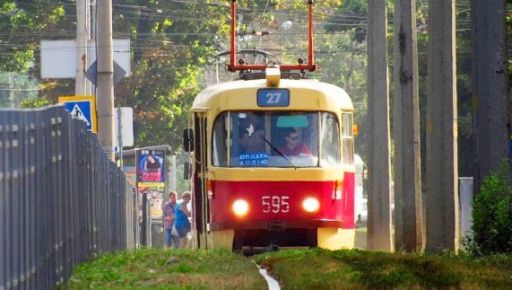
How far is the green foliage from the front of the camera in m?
22.7

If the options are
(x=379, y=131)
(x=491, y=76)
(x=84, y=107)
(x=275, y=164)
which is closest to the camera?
(x=491, y=76)

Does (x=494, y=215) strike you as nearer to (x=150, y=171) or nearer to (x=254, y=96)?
(x=254, y=96)

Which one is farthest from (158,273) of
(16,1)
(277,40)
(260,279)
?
(277,40)

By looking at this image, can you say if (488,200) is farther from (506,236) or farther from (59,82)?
(59,82)

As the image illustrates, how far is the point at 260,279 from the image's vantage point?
17531mm

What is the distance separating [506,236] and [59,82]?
47.1 metres

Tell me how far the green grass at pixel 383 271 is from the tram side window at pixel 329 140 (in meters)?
4.15

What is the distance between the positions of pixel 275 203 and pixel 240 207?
0.54 m

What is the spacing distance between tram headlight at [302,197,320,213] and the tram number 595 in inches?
10.0

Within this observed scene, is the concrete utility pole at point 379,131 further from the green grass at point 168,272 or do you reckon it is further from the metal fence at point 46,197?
the metal fence at point 46,197

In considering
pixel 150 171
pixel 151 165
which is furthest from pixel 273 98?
pixel 150 171

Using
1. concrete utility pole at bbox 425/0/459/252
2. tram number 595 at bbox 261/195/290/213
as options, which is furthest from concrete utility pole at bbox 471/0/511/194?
concrete utility pole at bbox 425/0/459/252

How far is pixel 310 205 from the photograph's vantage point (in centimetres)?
2578

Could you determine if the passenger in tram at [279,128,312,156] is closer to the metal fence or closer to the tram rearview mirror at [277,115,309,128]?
the tram rearview mirror at [277,115,309,128]
